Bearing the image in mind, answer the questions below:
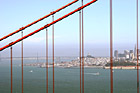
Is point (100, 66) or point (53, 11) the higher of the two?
point (53, 11)

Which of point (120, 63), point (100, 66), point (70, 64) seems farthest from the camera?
point (70, 64)

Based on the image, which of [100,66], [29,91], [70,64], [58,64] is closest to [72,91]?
[29,91]

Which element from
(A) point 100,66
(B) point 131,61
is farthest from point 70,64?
(B) point 131,61

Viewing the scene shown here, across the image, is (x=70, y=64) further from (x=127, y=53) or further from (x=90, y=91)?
(x=90, y=91)

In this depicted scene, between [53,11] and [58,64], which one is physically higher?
[53,11]

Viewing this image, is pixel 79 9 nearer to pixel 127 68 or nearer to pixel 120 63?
pixel 127 68

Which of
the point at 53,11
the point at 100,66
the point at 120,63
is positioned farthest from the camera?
the point at 100,66

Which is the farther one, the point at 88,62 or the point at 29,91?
the point at 88,62

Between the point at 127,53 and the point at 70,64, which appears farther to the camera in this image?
the point at 70,64

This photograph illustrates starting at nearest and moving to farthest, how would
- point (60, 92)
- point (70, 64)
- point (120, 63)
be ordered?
point (60, 92) < point (120, 63) < point (70, 64)
